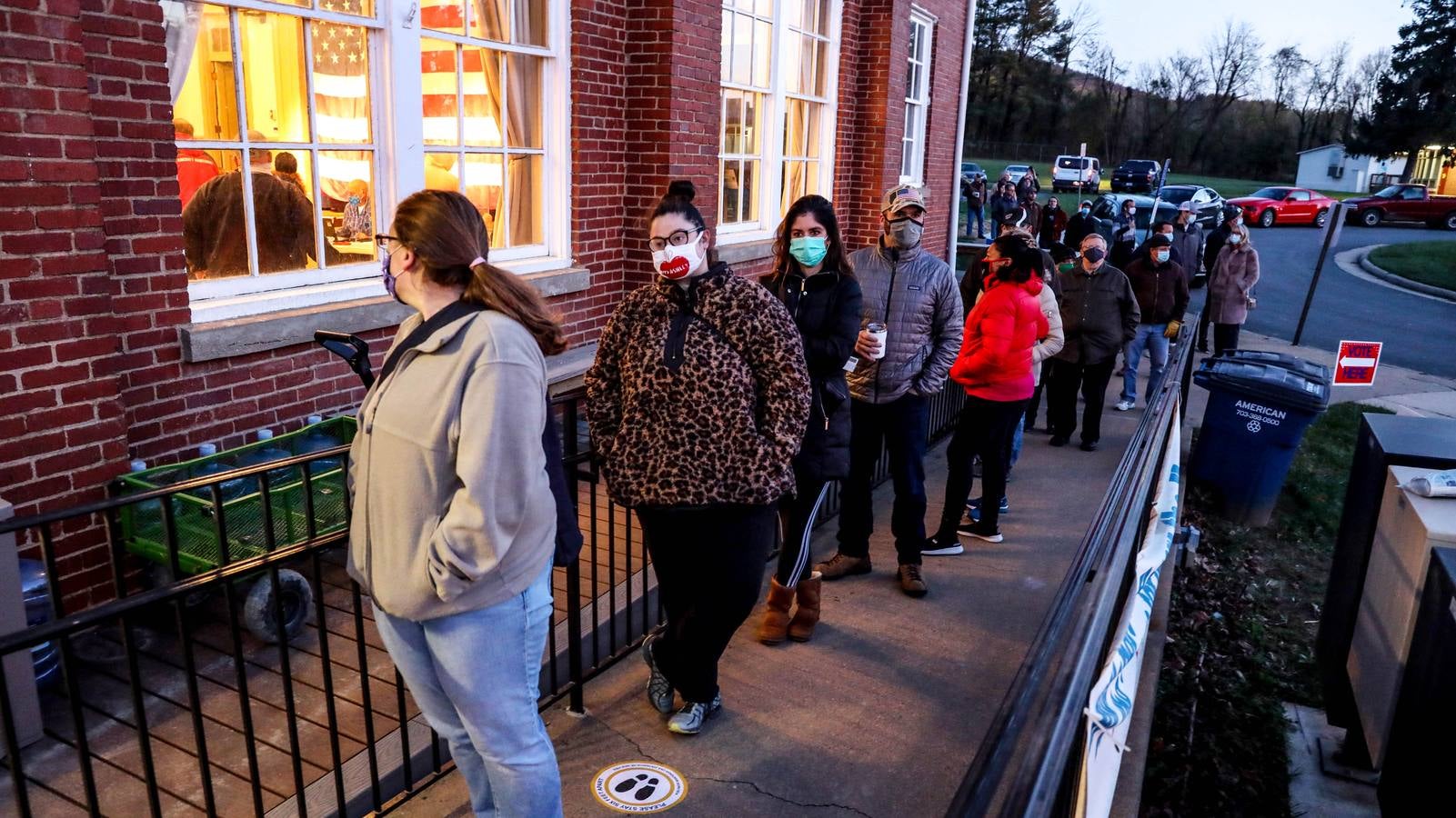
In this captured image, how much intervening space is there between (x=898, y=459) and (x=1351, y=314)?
58.1ft

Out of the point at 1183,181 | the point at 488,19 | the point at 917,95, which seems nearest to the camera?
the point at 488,19

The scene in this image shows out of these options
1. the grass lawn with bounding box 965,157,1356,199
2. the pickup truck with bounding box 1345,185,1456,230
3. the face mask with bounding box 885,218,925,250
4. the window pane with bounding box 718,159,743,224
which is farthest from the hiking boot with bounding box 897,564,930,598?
the grass lawn with bounding box 965,157,1356,199

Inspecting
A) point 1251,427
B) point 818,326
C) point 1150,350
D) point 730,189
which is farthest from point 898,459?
point 1150,350

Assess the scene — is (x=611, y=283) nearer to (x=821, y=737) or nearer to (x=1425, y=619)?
(x=821, y=737)

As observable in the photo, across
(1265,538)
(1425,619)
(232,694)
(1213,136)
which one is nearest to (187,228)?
(232,694)

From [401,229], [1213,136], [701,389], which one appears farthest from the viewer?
[1213,136]

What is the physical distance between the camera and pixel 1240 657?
545 centimetres

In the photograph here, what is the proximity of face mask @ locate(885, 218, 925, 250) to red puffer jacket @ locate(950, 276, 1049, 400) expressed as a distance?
893 mm

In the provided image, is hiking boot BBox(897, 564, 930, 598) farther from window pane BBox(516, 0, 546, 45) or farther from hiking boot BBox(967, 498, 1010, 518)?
window pane BBox(516, 0, 546, 45)

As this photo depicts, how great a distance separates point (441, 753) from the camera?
339 centimetres

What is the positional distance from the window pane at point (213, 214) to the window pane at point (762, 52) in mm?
5095

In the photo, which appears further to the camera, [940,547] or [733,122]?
[733,122]

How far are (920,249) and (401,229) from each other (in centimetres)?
298

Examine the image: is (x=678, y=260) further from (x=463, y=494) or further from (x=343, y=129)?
(x=343, y=129)
